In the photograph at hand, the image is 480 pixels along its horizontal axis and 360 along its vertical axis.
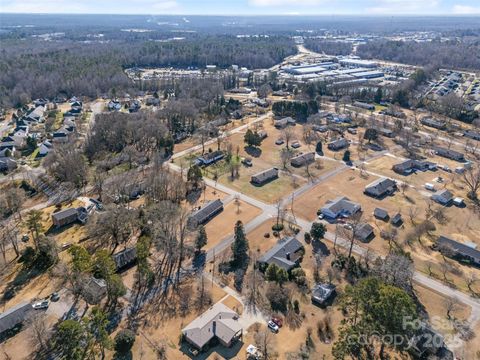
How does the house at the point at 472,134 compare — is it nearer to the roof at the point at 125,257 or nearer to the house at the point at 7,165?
the roof at the point at 125,257

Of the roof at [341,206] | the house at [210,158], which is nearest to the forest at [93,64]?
the house at [210,158]

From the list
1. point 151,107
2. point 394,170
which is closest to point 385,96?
point 394,170

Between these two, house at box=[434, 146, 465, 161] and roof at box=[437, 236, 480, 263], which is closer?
roof at box=[437, 236, 480, 263]

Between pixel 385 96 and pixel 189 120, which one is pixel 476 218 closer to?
pixel 189 120

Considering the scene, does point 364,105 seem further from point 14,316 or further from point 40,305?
point 14,316

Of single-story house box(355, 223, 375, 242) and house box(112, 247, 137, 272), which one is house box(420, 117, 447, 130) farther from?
house box(112, 247, 137, 272)

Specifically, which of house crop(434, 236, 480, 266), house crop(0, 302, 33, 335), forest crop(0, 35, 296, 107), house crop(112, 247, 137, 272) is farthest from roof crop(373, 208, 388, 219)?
forest crop(0, 35, 296, 107)
